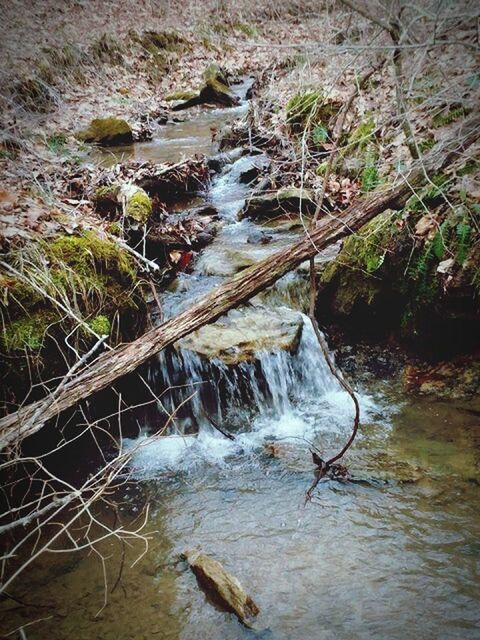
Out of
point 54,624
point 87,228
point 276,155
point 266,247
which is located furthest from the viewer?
point 276,155

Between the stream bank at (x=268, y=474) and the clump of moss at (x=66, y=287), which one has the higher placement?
the clump of moss at (x=66, y=287)

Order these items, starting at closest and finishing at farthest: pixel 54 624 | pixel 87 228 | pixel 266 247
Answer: pixel 54 624
pixel 87 228
pixel 266 247

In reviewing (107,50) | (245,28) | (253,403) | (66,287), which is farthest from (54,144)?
(245,28)

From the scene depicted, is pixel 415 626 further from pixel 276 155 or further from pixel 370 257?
pixel 276 155

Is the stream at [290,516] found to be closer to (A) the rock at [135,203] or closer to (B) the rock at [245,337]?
(B) the rock at [245,337]

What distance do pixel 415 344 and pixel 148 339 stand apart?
3072 mm

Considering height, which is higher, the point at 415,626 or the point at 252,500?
the point at 252,500

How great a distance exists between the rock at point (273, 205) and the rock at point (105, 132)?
190 inches

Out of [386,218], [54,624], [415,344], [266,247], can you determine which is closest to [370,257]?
[386,218]

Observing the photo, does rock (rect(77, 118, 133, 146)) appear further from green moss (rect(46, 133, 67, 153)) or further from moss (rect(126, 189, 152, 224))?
moss (rect(126, 189, 152, 224))

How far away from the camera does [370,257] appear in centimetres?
485

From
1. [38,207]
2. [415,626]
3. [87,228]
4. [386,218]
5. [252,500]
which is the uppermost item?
[38,207]

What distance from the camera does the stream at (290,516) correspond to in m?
2.67

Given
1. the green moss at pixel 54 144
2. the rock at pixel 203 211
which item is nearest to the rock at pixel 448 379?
the rock at pixel 203 211
